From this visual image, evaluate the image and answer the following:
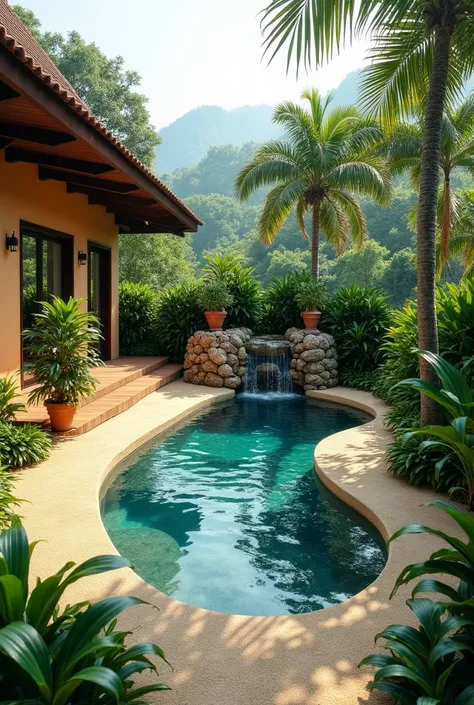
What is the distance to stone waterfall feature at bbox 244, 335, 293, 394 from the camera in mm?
12438

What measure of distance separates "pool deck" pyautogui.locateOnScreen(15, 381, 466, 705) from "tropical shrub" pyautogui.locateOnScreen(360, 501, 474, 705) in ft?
0.59

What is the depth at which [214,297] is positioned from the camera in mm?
12930

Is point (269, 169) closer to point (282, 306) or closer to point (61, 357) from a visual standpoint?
point (282, 306)

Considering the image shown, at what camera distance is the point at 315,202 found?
1725cm

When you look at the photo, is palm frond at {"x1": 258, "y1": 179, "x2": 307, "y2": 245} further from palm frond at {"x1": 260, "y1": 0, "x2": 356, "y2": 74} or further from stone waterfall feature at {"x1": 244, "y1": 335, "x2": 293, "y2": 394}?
palm frond at {"x1": 260, "y1": 0, "x2": 356, "y2": 74}

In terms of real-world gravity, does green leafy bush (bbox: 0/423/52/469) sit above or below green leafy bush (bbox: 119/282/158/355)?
below

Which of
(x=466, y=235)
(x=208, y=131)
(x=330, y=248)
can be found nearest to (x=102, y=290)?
(x=466, y=235)

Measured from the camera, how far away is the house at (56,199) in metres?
5.52

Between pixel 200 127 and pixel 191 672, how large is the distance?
14495 centimetres

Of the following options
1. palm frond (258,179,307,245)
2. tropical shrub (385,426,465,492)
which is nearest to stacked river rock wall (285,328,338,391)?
palm frond (258,179,307,245)

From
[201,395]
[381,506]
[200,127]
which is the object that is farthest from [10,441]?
[200,127]

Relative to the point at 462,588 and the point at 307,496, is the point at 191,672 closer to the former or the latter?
the point at 462,588

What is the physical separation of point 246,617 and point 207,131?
472 feet

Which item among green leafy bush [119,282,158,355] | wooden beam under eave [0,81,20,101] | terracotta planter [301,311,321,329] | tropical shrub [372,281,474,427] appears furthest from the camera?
green leafy bush [119,282,158,355]
